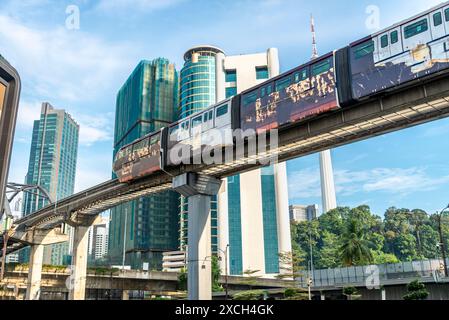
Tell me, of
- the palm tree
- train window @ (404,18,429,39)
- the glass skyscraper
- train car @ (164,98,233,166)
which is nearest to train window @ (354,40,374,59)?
train window @ (404,18,429,39)

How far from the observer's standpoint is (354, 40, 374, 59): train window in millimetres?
25062

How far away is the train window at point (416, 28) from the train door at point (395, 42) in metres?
0.42

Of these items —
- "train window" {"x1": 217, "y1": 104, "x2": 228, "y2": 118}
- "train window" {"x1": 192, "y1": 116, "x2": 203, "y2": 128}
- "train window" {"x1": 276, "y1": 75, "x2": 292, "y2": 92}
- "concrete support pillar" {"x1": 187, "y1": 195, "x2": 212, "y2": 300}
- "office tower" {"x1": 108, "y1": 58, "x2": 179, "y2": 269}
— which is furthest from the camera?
"office tower" {"x1": 108, "y1": 58, "x2": 179, "y2": 269}

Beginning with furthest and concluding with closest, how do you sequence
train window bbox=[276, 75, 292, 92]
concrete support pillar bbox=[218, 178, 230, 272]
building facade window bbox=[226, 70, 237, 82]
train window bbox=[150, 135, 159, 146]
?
building facade window bbox=[226, 70, 237, 82], concrete support pillar bbox=[218, 178, 230, 272], train window bbox=[150, 135, 159, 146], train window bbox=[276, 75, 292, 92]

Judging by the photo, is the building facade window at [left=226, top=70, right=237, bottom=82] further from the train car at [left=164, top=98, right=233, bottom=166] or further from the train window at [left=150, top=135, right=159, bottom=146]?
the train car at [left=164, top=98, right=233, bottom=166]

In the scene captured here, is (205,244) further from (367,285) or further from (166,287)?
(166,287)

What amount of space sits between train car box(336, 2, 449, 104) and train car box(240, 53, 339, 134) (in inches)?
46.3

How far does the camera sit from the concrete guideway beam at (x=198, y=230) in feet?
129

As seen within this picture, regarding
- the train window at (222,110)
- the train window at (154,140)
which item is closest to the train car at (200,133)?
the train window at (222,110)

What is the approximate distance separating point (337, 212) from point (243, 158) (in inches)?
5045

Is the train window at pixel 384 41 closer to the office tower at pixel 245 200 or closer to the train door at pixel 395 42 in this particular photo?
the train door at pixel 395 42

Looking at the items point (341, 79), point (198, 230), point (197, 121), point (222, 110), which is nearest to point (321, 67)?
point (341, 79)
